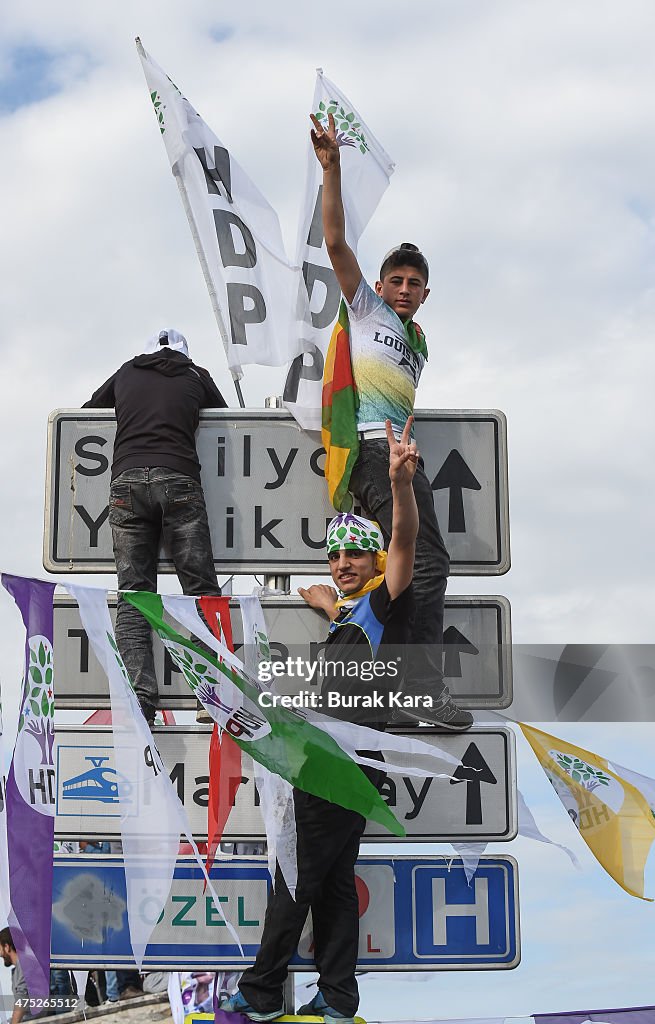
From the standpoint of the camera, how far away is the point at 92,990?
7387 mm

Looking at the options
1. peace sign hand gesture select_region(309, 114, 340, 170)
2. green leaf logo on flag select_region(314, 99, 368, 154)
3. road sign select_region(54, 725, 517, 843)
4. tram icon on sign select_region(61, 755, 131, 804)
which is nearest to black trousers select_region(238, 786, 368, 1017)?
road sign select_region(54, 725, 517, 843)

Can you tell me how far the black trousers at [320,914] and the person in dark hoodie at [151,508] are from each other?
3.77 ft

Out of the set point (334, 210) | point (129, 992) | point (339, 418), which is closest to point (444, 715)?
point (339, 418)

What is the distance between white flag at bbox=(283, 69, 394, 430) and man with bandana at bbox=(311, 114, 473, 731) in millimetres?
405

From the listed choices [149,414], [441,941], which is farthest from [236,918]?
[149,414]

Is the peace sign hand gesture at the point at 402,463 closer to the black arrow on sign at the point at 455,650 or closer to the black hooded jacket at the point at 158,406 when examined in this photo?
the black arrow on sign at the point at 455,650

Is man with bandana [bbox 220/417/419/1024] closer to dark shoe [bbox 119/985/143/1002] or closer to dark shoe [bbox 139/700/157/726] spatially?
dark shoe [bbox 139/700/157/726]

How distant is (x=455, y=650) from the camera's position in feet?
20.7

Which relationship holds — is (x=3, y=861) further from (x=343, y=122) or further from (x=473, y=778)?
(x=343, y=122)

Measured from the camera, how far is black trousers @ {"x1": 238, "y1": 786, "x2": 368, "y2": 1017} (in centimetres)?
538

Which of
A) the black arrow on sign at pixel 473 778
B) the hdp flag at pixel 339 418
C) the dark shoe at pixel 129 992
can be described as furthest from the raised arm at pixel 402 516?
the dark shoe at pixel 129 992

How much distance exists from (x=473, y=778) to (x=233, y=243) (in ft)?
10.4

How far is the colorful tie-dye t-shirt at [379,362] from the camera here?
20.9ft

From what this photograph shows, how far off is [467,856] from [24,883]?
2120 mm
